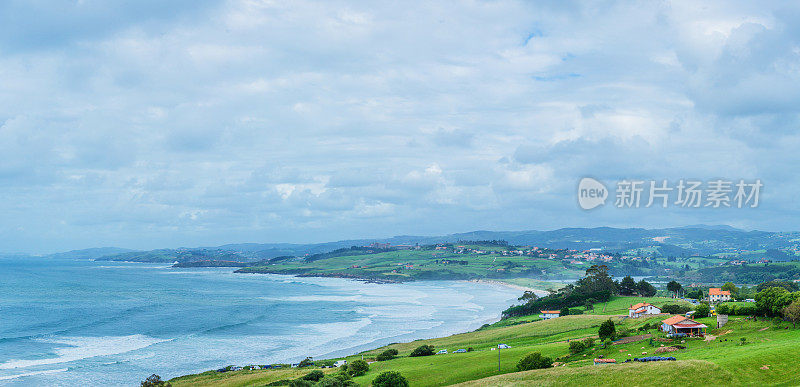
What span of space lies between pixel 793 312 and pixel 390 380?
127 ft

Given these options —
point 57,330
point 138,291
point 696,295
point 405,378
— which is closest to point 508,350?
point 405,378

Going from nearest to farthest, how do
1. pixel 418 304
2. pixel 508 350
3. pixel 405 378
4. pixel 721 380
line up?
pixel 721 380 < pixel 405 378 < pixel 508 350 < pixel 418 304

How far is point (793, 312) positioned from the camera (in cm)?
5225

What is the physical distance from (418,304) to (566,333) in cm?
8040

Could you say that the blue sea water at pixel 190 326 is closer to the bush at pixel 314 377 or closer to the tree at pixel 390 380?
the bush at pixel 314 377

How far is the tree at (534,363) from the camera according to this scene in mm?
50344

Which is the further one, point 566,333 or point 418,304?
point 418,304

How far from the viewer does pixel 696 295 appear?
10669 centimetres

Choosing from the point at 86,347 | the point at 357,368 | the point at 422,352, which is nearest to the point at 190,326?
the point at 86,347

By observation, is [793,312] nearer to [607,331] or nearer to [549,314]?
[607,331]

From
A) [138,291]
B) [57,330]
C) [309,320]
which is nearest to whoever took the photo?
[57,330]

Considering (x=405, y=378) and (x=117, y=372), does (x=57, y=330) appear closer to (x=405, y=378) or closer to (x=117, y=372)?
(x=117, y=372)

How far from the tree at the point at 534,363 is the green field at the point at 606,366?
4.70 feet

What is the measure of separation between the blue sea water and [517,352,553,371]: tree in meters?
40.6
